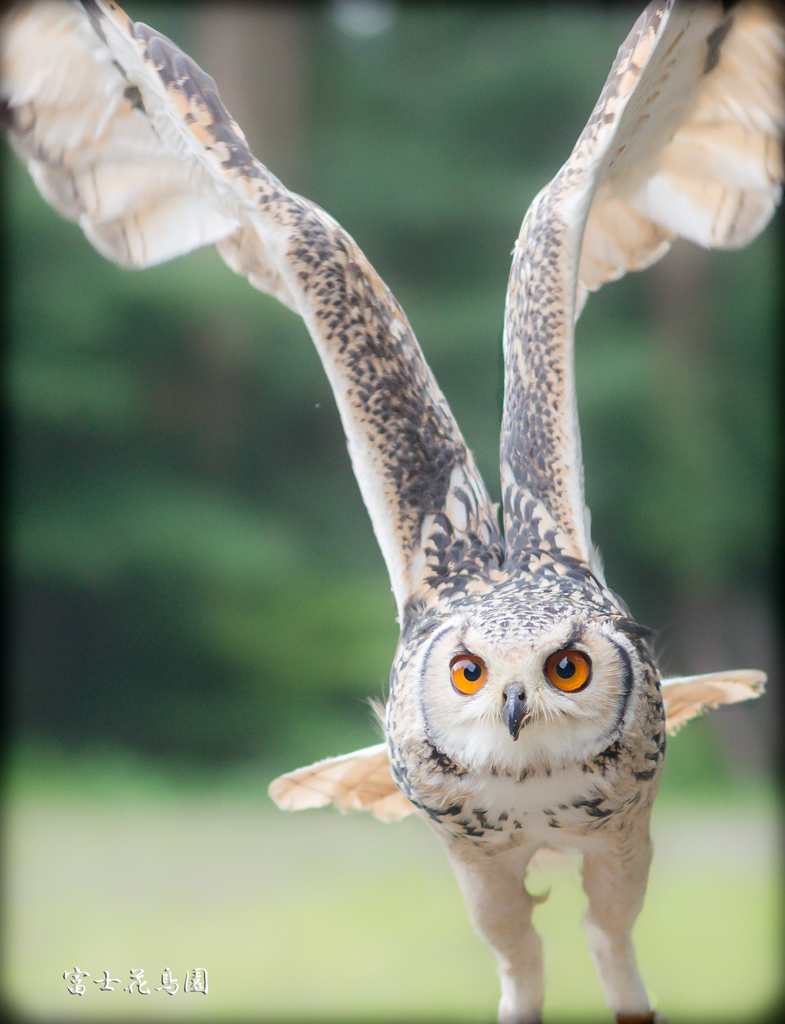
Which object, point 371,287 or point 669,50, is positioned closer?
point 669,50

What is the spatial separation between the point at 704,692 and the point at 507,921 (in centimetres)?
49

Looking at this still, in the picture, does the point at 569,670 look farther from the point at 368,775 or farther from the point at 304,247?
the point at 304,247

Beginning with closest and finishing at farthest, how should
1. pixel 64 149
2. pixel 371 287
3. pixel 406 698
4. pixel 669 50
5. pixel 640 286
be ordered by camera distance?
pixel 406 698 < pixel 669 50 < pixel 371 287 < pixel 64 149 < pixel 640 286

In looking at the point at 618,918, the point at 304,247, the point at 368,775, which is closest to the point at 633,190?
the point at 304,247

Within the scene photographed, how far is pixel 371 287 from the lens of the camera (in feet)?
5.20

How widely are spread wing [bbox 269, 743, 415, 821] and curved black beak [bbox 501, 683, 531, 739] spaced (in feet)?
1.58

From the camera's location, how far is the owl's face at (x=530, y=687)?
3.77 ft

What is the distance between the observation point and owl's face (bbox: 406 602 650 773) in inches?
45.3

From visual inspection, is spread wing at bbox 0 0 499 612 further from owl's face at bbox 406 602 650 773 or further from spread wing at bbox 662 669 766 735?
spread wing at bbox 662 669 766 735

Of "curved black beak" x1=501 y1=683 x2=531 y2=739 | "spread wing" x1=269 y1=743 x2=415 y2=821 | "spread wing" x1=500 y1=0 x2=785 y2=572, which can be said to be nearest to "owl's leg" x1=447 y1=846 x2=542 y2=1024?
"spread wing" x1=269 y1=743 x2=415 y2=821

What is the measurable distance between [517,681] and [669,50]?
959mm

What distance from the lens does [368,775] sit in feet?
5.28

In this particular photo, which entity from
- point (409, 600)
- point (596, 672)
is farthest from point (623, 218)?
point (596, 672)

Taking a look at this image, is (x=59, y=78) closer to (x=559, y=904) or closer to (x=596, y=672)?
(x=596, y=672)
